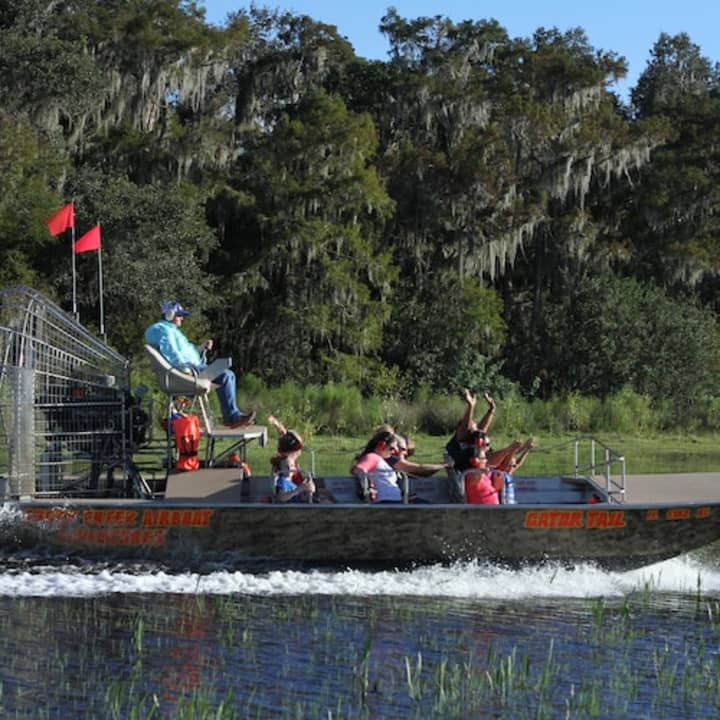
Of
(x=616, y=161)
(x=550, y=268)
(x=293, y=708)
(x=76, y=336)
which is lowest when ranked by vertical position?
(x=293, y=708)

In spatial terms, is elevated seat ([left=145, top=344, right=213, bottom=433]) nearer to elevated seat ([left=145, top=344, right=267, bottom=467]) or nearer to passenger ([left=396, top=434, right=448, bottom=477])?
elevated seat ([left=145, top=344, right=267, bottom=467])

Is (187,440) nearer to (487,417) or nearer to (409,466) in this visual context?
(409,466)

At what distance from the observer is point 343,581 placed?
46.5 feet

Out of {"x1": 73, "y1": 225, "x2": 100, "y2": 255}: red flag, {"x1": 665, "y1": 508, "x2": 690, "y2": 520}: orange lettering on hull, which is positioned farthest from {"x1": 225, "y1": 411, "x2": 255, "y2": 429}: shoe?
{"x1": 73, "y1": 225, "x2": 100, "y2": 255}: red flag

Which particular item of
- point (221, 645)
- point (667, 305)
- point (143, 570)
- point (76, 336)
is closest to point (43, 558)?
point (143, 570)

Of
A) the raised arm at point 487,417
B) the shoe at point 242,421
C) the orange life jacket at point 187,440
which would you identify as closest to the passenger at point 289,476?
the shoe at point 242,421

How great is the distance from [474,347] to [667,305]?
5.70 meters

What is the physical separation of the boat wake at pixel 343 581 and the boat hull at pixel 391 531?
0.41 ft

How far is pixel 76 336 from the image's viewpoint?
50.9ft

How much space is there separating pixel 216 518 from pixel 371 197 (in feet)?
89.2

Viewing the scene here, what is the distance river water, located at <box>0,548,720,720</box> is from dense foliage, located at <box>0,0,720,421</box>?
21.8m

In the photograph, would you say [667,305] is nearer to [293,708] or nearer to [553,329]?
[553,329]

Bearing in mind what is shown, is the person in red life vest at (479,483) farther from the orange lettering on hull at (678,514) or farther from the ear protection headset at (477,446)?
the orange lettering on hull at (678,514)

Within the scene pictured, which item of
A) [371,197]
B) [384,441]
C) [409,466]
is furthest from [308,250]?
[384,441]
